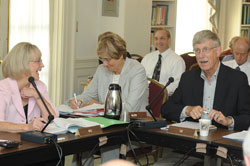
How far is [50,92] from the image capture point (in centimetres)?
531

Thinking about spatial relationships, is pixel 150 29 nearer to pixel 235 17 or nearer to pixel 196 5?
pixel 196 5

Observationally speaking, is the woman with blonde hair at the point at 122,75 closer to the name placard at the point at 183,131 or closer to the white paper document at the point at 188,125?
the white paper document at the point at 188,125

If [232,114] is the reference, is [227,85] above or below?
above

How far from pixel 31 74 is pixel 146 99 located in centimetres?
102

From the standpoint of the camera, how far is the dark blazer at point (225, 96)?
9.58ft

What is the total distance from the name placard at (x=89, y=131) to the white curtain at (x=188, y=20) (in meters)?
5.19

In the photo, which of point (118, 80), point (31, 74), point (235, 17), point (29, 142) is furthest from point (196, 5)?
point (29, 142)

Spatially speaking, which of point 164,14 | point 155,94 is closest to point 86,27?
point 164,14

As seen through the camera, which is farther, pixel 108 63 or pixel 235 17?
pixel 235 17

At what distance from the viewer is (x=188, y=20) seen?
306 inches

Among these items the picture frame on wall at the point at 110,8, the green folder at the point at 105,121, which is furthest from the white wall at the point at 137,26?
the green folder at the point at 105,121

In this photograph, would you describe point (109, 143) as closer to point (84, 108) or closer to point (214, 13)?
point (84, 108)

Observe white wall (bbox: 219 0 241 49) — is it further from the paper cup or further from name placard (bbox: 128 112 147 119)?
the paper cup

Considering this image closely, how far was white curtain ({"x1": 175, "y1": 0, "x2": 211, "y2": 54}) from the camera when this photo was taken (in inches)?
301
